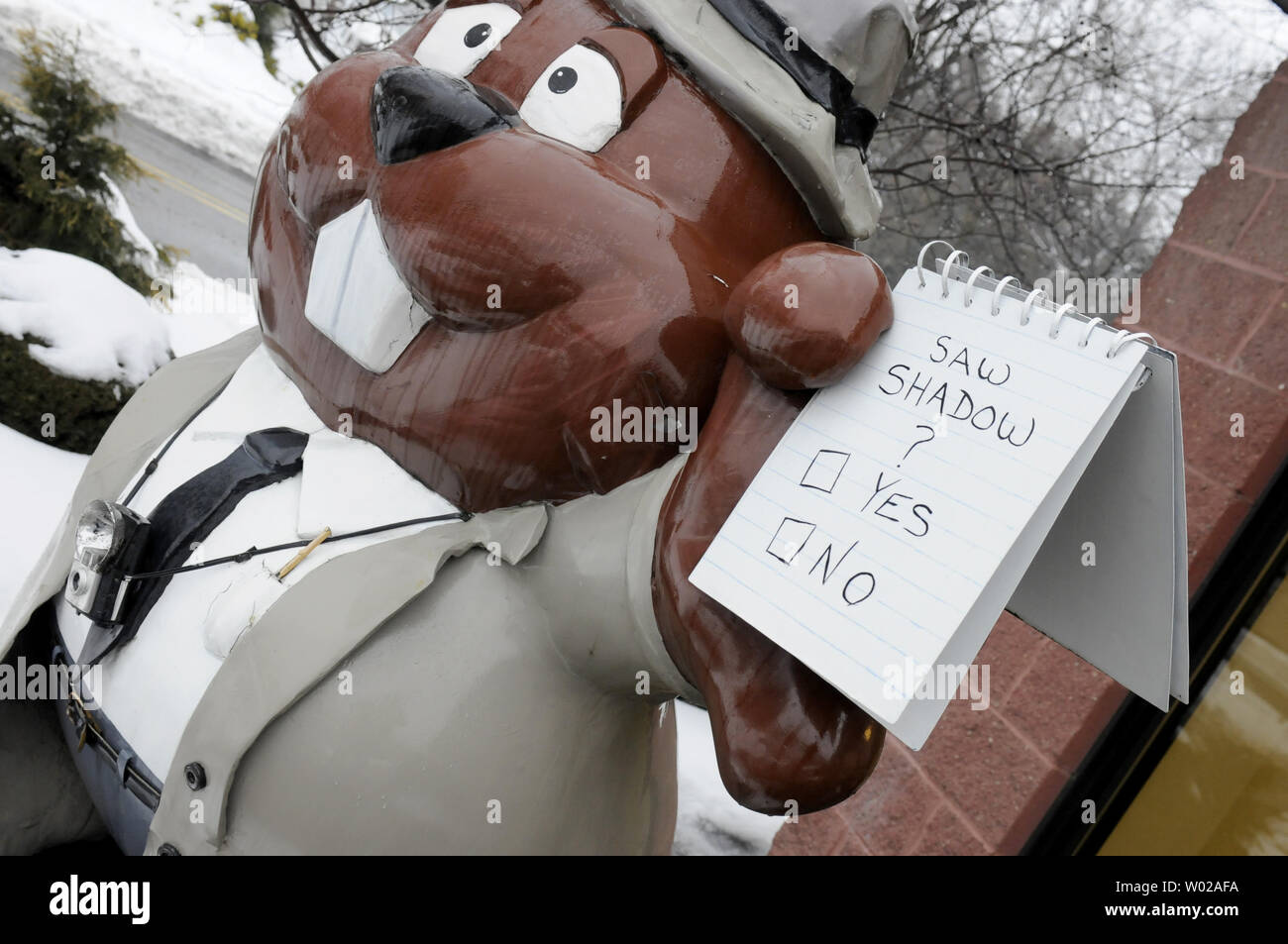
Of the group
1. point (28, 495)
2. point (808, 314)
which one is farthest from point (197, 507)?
point (28, 495)

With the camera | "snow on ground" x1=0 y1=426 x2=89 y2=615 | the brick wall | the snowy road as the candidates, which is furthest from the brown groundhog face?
the snowy road

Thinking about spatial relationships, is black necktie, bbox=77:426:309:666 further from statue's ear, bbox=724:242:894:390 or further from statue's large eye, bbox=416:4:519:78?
statue's ear, bbox=724:242:894:390

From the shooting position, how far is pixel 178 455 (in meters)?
1.24

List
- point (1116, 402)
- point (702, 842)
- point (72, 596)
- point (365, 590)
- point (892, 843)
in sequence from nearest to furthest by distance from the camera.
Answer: point (1116, 402)
point (365, 590)
point (72, 596)
point (892, 843)
point (702, 842)

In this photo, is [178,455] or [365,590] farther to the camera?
[178,455]

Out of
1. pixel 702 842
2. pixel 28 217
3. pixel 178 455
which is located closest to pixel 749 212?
pixel 178 455

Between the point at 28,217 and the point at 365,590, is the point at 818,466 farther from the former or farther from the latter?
the point at 28,217

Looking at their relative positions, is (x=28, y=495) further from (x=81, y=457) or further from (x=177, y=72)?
(x=177, y=72)

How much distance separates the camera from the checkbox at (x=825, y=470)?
2.90 ft

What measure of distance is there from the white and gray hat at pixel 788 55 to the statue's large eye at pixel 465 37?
0.45 feet

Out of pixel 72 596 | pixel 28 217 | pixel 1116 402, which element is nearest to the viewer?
pixel 1116 402
